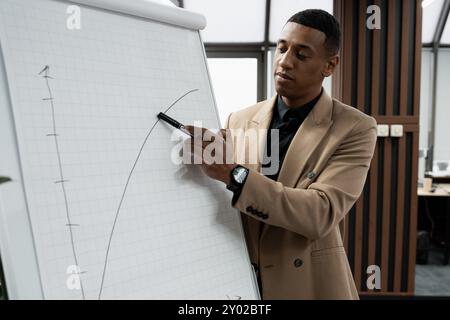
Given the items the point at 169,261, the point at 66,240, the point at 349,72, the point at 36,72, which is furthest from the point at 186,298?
the point at 349,72

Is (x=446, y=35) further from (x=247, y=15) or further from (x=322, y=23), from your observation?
(x=322, y=23)

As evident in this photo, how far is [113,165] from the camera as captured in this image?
26.0 inches

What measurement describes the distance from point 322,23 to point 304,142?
28cm

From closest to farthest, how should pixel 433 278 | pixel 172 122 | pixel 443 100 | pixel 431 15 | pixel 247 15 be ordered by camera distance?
pixel 172 122 < pixel 433 278 < pixel 247 15 < pixel 431 15 < pixel 443 100

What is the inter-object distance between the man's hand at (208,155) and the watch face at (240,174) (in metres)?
0.01

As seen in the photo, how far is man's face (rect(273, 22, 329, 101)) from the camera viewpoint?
0.89 m

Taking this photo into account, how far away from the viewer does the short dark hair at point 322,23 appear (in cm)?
89

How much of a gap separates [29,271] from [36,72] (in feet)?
0.97

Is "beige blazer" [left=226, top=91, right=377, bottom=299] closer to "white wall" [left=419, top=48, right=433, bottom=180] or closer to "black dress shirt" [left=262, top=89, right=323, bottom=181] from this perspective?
"black dress shirt" [left=262, top=89, right=323, bottom=181]

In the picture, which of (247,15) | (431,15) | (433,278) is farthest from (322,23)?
(431,15)

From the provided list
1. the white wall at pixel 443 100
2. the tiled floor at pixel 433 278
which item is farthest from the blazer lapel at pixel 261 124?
the white wall at pixel 443 100

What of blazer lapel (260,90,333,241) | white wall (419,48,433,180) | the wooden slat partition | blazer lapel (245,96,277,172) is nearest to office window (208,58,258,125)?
the wooden slat partition

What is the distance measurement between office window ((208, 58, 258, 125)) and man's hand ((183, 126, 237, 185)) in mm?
3345

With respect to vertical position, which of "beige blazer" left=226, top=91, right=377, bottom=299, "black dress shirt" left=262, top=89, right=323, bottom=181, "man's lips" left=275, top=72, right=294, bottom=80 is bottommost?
"beige blazer" left=226, top=91, right=377, bottom=299
